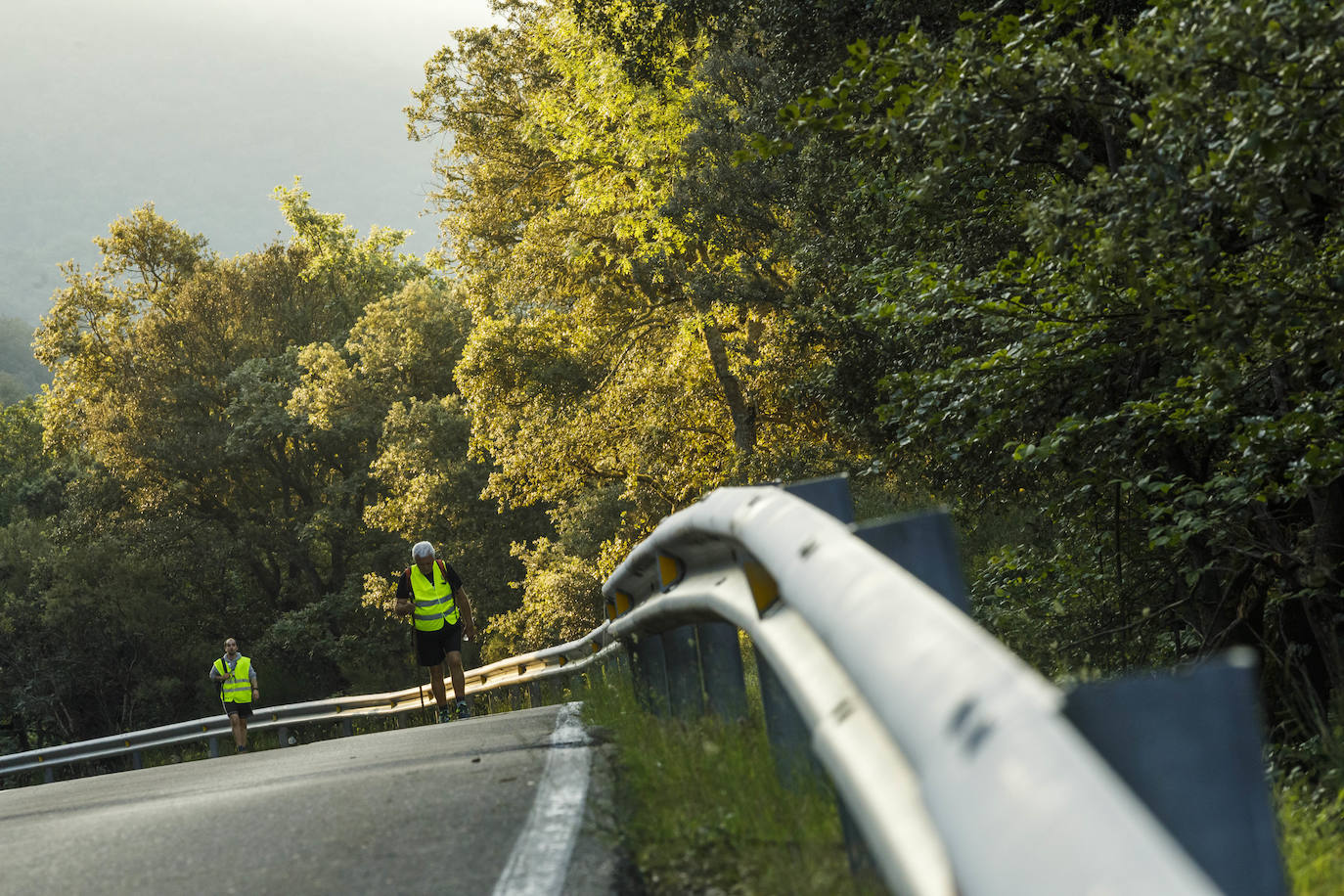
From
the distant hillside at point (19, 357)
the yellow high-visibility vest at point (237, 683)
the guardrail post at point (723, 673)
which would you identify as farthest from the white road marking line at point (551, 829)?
the distant hillside at point (19, 357)

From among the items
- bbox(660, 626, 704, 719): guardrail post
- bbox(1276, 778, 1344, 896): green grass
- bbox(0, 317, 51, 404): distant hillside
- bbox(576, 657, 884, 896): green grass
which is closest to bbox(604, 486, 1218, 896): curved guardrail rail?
bbox(576, 657, 884, 896): green grass

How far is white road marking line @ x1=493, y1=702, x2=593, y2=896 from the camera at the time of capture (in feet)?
10.7

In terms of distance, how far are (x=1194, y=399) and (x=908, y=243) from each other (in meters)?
6.31

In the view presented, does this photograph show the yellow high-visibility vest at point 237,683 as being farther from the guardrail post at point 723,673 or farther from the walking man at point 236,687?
the guardrail post at point 723,673

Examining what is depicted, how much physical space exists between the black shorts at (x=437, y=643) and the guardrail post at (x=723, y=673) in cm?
778

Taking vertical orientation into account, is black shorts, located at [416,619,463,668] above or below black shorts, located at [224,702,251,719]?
above

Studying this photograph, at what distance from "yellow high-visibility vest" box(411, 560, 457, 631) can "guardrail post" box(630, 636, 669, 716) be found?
590 centimetres

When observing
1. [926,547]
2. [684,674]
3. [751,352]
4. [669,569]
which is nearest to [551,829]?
[669,569]

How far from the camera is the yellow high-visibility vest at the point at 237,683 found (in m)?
18.0

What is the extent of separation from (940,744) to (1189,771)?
0.85 feet

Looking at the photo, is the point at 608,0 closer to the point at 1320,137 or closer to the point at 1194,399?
the point at 1194,399

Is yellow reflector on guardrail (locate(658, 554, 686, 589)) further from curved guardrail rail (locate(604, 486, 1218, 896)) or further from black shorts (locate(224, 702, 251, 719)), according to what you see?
black shorts (locate(224, 702, 251, 719))

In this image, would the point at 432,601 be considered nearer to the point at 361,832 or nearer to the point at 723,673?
the point at 723,673

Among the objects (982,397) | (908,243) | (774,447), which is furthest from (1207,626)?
(774,447)
